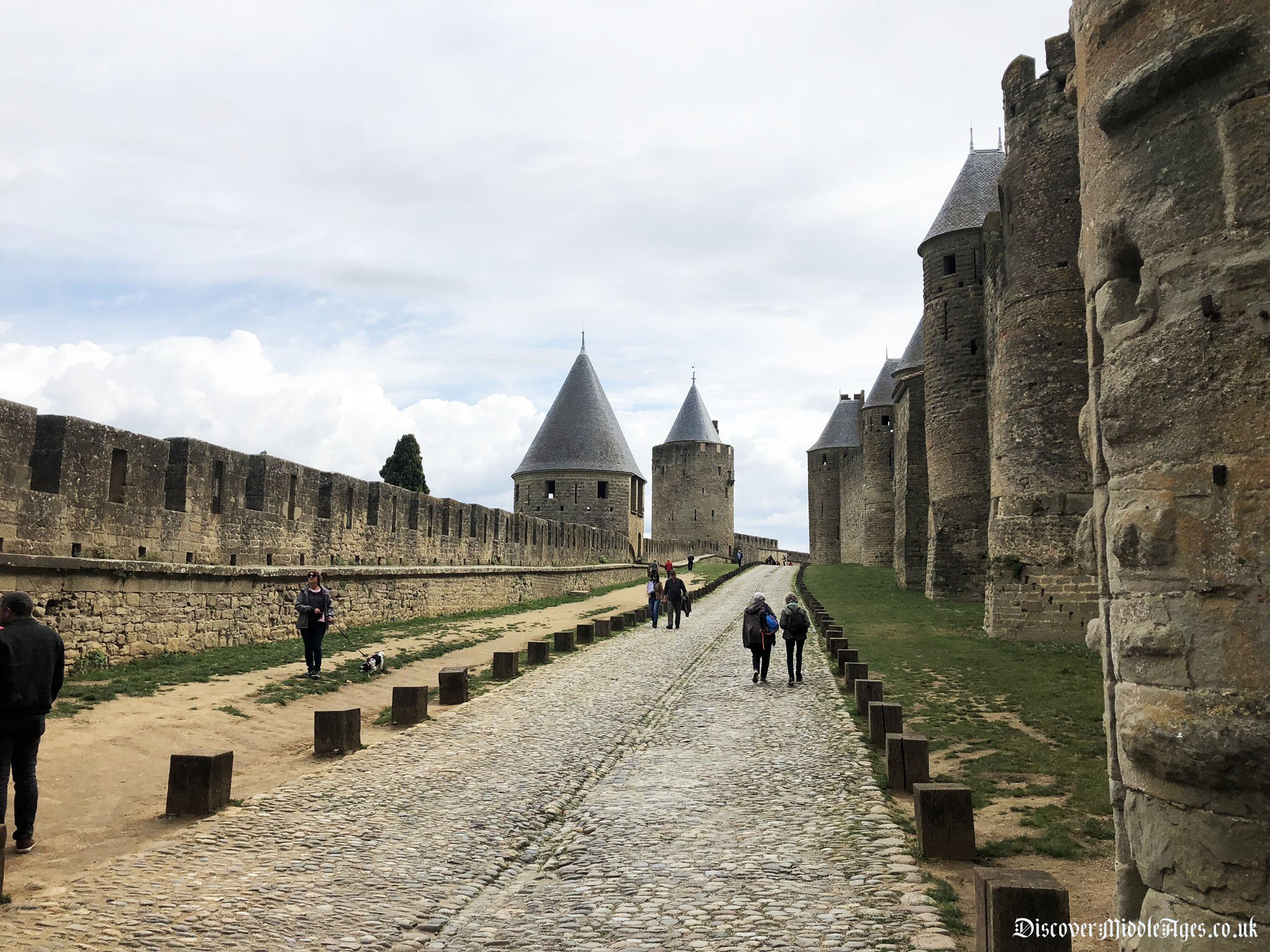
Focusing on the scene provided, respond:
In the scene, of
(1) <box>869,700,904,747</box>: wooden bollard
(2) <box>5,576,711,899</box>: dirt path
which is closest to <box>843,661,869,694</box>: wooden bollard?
(1) <box>869,700,904,747</box>: wooden bollard

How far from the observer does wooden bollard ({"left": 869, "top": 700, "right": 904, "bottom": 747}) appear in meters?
7.73

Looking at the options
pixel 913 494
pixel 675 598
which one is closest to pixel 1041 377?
pixel 675 598

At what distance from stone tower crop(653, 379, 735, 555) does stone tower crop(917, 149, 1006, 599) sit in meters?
38.4

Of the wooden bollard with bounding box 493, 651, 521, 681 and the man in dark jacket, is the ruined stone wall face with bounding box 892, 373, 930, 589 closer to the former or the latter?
the wooden bollard with bounding box 493, 651, 521, 681

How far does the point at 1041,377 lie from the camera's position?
1609 centimetres

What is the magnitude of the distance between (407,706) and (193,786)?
10.7ft

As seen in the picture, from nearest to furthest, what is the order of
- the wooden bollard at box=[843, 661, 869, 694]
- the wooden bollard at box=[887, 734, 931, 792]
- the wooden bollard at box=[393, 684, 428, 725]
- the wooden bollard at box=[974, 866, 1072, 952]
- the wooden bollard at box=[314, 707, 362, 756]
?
1. the wooden bollard at box=[974, 866, 1072, 952]
2. the wooden bollard at box=[887, 734, 931, 792]
3. the wooden bollard at box=[314, 707, 362, 756]
4. the wooden bollard at box=[393, 684, 428, 725]
5. the wooden bollard at box=[843, 661, 869, 694]

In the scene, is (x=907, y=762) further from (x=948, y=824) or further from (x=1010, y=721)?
(x=1010, y=721)

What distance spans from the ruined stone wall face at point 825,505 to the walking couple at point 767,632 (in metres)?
46.1

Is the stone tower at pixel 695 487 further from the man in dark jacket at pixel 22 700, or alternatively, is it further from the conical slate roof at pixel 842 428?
the man in dark jacket at pixel 22 700

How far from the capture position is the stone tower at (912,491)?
28.3 metres

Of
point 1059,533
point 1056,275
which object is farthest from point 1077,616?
point 1056,275

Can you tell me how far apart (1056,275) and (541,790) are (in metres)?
13.5

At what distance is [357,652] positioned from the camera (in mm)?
13625
